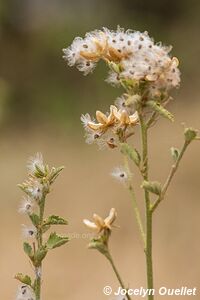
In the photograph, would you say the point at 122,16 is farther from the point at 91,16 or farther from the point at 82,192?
the point at 82,192

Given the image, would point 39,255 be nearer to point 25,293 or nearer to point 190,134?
point 25,293

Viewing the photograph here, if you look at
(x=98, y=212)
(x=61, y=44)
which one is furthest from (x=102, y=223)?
(x=61, y=44)

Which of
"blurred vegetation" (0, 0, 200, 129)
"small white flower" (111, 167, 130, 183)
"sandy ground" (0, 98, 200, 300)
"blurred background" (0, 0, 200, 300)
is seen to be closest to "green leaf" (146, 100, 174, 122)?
"small white flower" (111, 167, 130, 183)

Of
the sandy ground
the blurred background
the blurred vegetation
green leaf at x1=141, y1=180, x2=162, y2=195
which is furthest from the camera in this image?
the blurred vegetation

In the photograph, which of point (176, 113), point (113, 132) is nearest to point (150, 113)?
point (113, 132)

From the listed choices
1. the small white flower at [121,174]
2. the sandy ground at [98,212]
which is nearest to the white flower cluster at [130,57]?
the small white flower at [121,174]

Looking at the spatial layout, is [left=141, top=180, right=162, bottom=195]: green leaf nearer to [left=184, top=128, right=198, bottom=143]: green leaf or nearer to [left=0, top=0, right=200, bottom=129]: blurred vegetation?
[left=184, top=128, right=198, bottom=143]: green leaf
